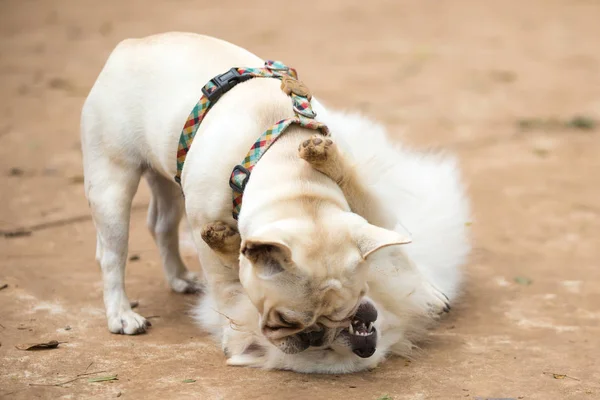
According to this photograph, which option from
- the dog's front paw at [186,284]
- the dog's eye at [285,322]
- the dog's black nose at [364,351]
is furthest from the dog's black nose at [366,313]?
the dog's front paw at [186,284]

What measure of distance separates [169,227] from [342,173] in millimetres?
1718

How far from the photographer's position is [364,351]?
3.91 meters

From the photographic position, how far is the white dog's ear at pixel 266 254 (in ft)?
10.5

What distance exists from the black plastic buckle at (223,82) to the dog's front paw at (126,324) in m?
1.25

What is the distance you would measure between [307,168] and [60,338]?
164 cm

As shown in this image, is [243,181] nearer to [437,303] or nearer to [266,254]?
[266,254]

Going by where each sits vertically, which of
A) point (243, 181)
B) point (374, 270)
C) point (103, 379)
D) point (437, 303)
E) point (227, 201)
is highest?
point (243, 181)

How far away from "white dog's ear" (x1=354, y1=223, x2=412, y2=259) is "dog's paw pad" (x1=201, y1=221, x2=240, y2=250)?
2.17 ft

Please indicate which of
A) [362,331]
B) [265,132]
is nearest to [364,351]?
[362,331]

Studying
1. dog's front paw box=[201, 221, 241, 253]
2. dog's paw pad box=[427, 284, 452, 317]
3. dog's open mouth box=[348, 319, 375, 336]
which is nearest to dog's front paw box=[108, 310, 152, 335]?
dog's front paw box=[201, 221, 241, 253]

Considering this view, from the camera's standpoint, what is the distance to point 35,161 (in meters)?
7.77

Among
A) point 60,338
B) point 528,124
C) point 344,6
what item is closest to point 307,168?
point 60,338

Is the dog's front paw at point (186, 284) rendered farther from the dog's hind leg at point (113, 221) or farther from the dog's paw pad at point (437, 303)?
the dog's paw pad at point (437, 303)

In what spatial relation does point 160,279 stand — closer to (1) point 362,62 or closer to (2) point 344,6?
(1) point 362,62
